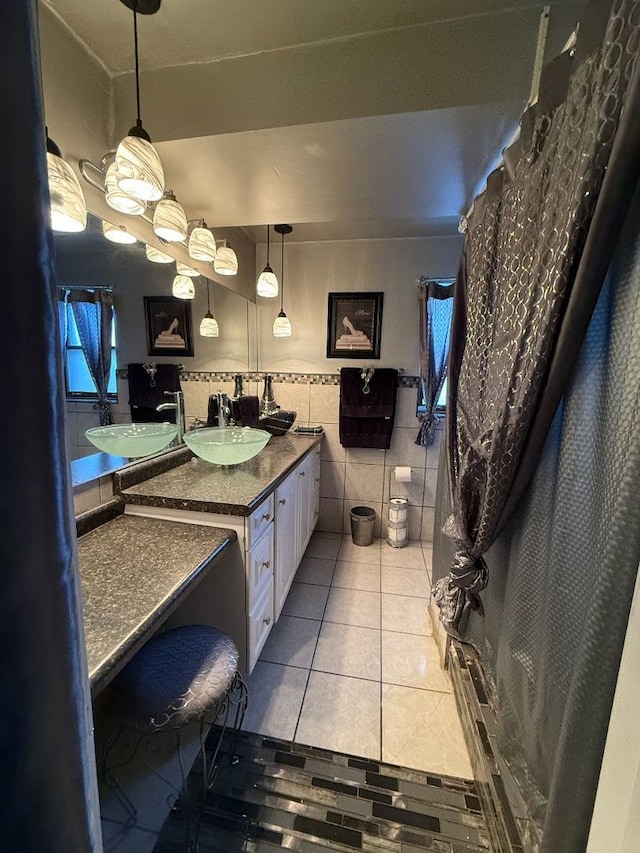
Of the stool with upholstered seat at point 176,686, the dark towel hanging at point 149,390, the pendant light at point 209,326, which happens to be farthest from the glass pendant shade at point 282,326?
the stool with upholstered seat at point 176,686

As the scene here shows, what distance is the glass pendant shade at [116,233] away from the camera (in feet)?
4.29

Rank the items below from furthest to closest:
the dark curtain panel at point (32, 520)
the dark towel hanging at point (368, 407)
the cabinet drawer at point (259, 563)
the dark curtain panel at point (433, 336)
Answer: the dark towel hanging at point (368, 407) < the dark curtain panel at point (433, 336) < the cabinet drawer at point (259, 563) < the dark curtain panel at point (32, 520)

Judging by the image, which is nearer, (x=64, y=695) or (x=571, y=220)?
(x=64, y=695)

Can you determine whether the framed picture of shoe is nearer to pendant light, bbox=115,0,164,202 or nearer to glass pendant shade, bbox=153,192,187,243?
glass pendant shade, bbox=153,192,187,243

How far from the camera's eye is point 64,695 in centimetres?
36

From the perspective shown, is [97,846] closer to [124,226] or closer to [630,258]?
[630,258]

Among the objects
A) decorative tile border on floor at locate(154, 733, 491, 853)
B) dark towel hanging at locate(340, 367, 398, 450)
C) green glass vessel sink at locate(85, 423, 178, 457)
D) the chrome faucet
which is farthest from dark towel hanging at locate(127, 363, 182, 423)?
decorative tile border on floor at locate(154, 733, 491, 853)

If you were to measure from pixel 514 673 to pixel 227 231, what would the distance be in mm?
2710

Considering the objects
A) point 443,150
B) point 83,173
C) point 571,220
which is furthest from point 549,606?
point 83,173

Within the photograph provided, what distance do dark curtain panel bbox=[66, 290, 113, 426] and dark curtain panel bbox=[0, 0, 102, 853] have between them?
1143mm

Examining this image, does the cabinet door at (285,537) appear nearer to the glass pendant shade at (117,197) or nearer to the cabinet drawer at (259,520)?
the cabinet drawer at (259,520)

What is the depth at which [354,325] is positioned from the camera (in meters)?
2.76

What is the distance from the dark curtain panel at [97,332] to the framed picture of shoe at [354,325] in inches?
67.6

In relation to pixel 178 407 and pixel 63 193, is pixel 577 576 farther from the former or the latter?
pixel 178 407
